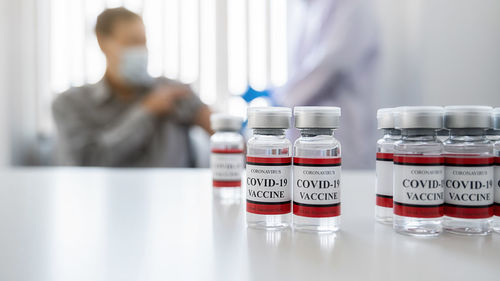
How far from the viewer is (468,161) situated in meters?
0.51

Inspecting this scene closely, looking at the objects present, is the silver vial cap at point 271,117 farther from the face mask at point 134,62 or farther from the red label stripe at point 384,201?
the face mask at point 134,62

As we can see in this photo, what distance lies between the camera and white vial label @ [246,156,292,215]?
1.80 ft

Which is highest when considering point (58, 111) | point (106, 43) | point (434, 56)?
point (106, 43)

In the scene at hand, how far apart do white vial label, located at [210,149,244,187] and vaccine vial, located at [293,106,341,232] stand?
0.94ft

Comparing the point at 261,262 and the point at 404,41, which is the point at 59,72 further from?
the point at 261,262

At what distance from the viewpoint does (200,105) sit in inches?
91.9

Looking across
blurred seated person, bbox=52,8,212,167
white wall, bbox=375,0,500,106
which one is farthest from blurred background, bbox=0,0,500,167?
white wall, bbox=375,0,500,106

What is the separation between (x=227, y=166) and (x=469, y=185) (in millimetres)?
449

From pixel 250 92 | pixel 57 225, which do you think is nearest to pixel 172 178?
pixel 57 225

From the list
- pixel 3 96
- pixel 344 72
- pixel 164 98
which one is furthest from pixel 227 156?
pixel 3 96

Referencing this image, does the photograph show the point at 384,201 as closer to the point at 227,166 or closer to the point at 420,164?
the point at 420,164

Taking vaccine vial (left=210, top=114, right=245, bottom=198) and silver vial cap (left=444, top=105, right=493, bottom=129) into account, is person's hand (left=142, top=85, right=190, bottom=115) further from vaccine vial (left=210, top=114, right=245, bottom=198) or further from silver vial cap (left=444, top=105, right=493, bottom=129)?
silver vial cap (left=444, top=105, right=493, bottom=129)

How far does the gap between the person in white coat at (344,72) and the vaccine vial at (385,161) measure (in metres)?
0.77

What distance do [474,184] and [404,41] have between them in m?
1.44
